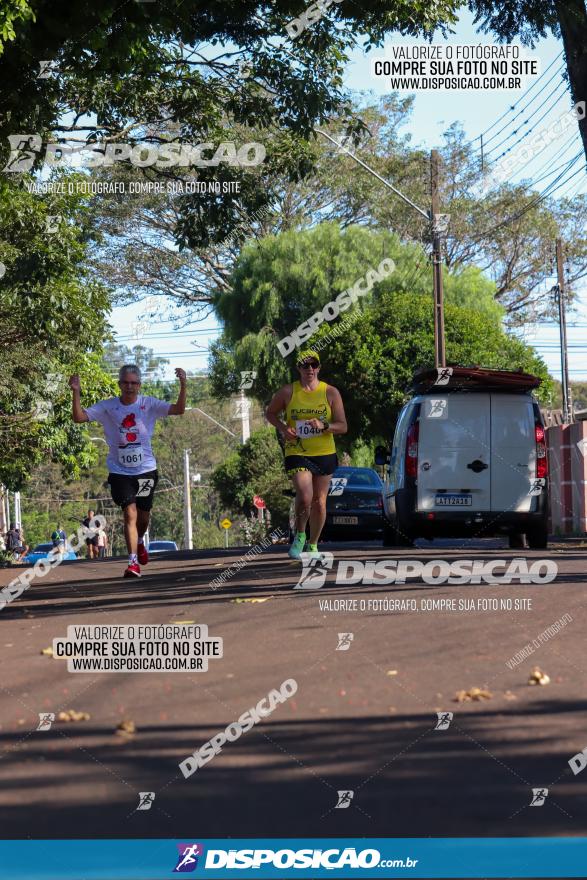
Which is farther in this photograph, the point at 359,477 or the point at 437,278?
the point at 437,278

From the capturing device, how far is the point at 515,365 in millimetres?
45625

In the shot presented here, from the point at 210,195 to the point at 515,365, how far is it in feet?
97.2

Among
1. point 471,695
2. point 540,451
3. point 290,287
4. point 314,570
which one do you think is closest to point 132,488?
point 314,570

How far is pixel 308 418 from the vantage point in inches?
512

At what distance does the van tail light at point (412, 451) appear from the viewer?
17.2 meters

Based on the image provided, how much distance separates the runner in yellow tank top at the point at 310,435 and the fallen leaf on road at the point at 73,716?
659 cm

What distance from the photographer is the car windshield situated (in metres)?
25.2

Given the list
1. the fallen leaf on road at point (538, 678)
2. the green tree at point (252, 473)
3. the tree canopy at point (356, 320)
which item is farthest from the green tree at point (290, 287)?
the fallen leaf on road at point (538, 678)

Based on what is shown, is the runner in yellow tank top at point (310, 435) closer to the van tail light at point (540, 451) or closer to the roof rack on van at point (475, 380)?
the roof rack on van at point (475, 380)

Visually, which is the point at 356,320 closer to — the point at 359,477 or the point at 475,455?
the point at 359,477

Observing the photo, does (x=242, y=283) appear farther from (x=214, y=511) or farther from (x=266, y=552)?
(x=214, y=511)

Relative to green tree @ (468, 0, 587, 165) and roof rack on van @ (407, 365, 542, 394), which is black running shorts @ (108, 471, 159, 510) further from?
green tree @ (468, 0, 587, 165)

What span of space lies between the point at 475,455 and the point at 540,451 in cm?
79

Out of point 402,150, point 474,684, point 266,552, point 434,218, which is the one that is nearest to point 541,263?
point 402,150
